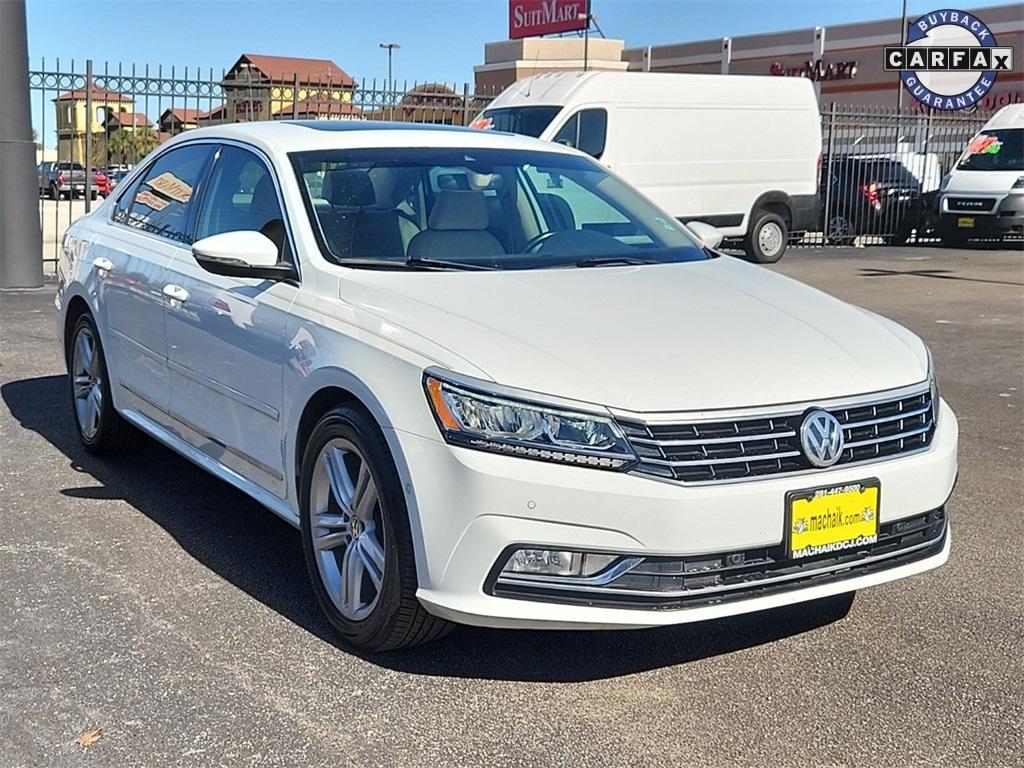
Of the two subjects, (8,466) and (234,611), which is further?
(8,466)

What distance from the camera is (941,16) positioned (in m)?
28.5

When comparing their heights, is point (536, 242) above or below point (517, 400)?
above

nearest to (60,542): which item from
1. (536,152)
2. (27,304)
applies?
(536,152)

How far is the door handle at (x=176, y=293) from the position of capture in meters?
4.82

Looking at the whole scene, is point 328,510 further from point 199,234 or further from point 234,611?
point 199,234

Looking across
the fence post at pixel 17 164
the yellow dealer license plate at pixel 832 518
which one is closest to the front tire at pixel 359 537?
the yellow dealer license plate at pixel 832 518

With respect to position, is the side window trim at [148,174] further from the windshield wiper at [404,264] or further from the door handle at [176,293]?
the windshield wiper at [404,264]

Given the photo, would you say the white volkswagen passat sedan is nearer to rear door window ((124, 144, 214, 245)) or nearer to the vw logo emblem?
the vw logo emblem

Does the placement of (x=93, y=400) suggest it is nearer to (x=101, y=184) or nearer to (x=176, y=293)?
(x=176, y=293)

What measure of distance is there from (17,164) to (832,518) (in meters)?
11.1

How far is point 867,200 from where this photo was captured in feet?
72.8

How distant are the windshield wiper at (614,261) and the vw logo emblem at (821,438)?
4.18 ft

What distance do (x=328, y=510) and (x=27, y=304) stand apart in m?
8.93

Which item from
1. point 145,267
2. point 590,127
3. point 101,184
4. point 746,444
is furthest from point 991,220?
point 746,444
